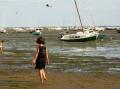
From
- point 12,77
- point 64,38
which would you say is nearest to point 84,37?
point 64,38

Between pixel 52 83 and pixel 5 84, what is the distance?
186 centimetres

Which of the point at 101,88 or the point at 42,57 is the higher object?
the point at 42,57

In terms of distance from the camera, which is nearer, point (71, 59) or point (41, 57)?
point (41, 57)

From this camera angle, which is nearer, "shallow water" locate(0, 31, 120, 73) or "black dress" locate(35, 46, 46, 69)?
"black dress" locate(35, 46, 46, 69)

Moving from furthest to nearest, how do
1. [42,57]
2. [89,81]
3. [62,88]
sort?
[89,81], [42,57], [62,88]

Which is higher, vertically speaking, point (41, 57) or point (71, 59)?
point (41, 57)

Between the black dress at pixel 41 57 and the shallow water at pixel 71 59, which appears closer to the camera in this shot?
the black dress at pixel 41 57

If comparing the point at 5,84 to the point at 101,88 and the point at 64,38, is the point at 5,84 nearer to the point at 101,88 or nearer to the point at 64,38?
the point at 101,88

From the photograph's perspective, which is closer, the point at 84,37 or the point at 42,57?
the point at 42,57

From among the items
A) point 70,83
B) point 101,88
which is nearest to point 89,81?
point 70,83

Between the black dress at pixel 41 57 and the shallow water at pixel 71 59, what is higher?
the black dress at pixel 41 57

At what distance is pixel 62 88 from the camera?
57.1 ft

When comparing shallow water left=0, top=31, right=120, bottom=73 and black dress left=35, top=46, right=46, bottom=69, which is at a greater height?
black dress left=35, top=46, right=46, bottom=69

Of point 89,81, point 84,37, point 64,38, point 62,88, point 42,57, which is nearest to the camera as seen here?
point 62,88
